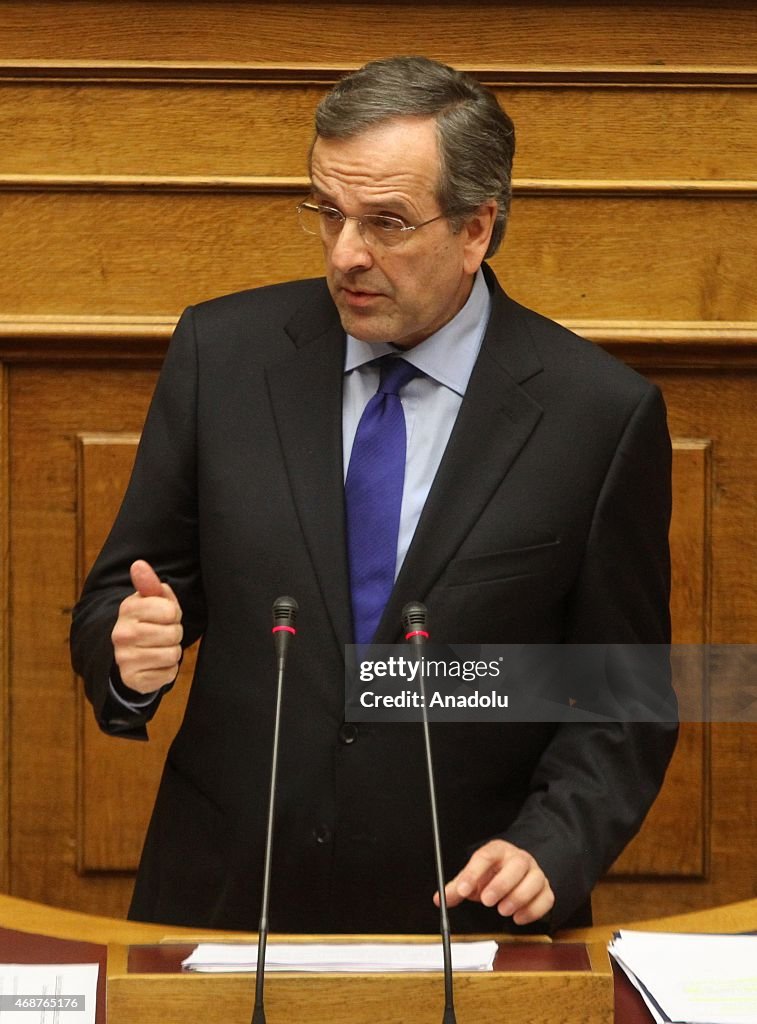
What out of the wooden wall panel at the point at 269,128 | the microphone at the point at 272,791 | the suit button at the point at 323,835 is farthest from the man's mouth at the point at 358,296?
the wooden wall panel at the point at 269,128

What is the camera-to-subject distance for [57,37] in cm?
239

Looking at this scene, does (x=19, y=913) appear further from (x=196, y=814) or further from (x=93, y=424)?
(x=93, y=424)

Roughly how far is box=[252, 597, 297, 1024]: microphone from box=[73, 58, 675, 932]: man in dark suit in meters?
0.34

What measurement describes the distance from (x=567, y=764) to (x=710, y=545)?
0.93m

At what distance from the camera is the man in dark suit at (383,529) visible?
1.64 meters

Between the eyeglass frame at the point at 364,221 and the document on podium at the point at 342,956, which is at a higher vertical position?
the eyeglass frame at the point at 364,221

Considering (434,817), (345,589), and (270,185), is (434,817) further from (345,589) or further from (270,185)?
(270,185)

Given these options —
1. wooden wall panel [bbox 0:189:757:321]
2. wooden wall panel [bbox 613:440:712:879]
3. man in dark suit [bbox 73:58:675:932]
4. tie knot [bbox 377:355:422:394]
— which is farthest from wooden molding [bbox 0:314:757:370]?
tie knot [bbox 377:355:422:394]

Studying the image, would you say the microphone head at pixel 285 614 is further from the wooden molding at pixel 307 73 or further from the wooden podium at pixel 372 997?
the wooden molding at pixel 307 73

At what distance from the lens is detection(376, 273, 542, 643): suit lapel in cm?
165

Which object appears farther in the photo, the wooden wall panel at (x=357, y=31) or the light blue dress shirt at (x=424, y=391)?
the wooden wall panel at (x=357, y=31)

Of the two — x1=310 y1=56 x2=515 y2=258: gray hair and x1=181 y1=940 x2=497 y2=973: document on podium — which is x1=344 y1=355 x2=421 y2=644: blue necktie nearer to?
x1=310 y1=56 x2=515 y2=258: gray hair

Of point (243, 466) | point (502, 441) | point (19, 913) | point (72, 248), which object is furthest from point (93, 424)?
point (19, 913)

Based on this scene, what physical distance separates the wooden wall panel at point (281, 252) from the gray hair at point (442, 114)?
2.33 feet
